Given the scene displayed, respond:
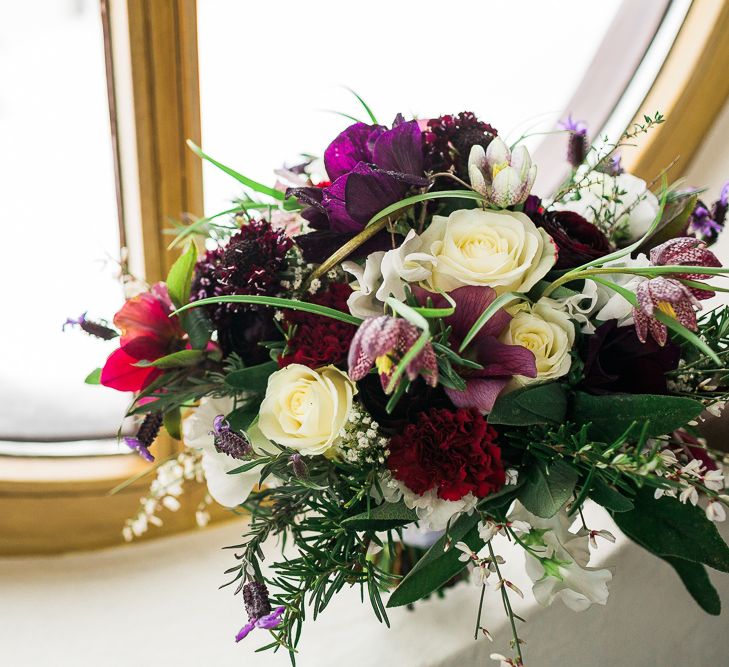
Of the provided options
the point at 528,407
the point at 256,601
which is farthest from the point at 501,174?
the point at 256,601

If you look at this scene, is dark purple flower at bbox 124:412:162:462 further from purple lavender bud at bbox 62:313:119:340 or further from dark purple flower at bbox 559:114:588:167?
dark purple flower at bbox 559:114:588:167

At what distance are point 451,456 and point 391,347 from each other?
0.16 meters

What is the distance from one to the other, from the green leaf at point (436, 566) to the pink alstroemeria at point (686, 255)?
0.26 metres

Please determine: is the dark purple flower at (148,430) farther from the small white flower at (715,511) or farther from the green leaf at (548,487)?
the small white flower at (715,511)

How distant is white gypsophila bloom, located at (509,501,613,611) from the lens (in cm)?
52

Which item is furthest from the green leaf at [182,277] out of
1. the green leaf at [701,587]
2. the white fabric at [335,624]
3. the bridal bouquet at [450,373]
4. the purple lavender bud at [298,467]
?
the green leaf at [701,587]

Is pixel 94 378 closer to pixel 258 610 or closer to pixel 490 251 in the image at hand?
pixel 258 610

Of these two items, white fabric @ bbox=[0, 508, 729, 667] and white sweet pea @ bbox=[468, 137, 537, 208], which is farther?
white fabric @ bbox=[0, 508, 729, 667]

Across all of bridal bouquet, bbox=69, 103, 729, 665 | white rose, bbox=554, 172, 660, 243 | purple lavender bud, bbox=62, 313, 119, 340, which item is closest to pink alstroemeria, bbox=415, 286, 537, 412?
bridal bouquet, bbox=69, 103, 729, 665

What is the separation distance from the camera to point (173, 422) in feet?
2.16

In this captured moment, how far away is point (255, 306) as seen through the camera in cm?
59

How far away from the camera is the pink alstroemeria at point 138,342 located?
61cm

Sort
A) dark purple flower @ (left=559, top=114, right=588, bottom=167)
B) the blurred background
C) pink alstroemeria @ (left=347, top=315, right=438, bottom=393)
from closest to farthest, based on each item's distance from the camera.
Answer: pink alstroemeria @ (left=347, top=315, right=438, bottom=393), dark purple flower @ (left=559, top=114, right=588, bottom=167), the blurred background

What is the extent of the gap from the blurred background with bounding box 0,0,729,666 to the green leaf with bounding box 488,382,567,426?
12.2 inches
